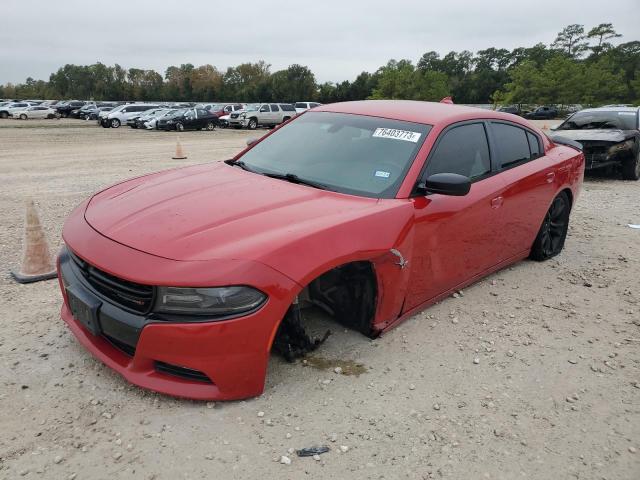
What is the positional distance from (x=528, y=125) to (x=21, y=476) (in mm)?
4664

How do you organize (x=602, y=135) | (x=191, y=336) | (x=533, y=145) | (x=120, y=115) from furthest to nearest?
(x=120, y=115) < (x=602, y=135) < (x=533, y=145) < (x=191, y=336)

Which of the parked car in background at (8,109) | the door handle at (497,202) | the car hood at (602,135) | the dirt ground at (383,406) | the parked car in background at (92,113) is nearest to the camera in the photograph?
the dirt ground at (383,406)

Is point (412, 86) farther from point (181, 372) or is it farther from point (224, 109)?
point (181, 372)

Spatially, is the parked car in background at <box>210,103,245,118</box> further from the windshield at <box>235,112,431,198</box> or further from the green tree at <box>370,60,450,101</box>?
the windshield at <box>235,112,431,198</box>

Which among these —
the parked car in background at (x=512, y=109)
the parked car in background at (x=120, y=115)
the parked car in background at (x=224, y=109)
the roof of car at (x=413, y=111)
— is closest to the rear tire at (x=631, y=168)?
the roof of car at (x=413, y=111)

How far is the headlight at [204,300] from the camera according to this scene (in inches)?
89.9

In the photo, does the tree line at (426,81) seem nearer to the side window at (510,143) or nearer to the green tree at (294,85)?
the green tree at (294,85)

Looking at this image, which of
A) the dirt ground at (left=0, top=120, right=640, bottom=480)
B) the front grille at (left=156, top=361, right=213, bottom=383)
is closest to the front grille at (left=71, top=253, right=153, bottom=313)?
the front grille at (left=156, top=361, right=213, bottom=383)

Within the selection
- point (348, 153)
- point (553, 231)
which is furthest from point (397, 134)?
point (553, 231)

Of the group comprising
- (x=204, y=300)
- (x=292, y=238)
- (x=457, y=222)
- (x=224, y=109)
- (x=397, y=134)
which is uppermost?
(x=224, y=109)

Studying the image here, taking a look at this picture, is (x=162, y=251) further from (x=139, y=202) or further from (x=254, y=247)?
(x=139, y=202)

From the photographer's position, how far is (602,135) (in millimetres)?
9969

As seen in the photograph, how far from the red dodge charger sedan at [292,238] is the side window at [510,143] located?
19 millimetres

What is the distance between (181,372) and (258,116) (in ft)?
99.9
